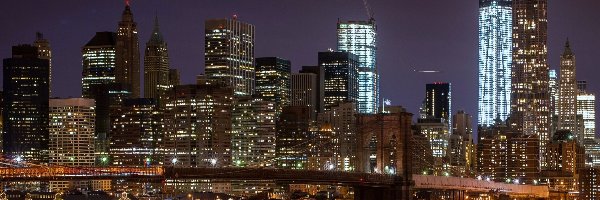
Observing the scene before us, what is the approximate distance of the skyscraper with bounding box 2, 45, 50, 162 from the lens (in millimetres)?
141250

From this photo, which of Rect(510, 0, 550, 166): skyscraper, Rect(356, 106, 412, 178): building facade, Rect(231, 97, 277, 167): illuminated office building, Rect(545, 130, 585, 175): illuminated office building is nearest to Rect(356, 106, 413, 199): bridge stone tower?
Rect(356, 106, 412, 178): building facade

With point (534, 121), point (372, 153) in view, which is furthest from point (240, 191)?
point (534, 121)

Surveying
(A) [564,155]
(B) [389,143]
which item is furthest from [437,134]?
(B) [389,143]

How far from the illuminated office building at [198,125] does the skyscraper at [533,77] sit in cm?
5170

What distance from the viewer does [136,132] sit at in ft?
485

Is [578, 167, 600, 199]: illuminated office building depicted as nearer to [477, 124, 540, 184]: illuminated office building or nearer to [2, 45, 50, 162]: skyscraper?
[477, 124, 540, 184]: illuminated office building

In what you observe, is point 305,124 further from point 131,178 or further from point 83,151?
point 131,178

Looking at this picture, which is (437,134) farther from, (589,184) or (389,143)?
(389,143)

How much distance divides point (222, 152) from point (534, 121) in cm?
5806

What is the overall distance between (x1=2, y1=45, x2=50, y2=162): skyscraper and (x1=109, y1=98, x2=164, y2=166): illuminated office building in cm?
722

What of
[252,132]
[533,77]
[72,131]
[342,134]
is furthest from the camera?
[533,77]

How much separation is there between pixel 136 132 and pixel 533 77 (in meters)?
66.7

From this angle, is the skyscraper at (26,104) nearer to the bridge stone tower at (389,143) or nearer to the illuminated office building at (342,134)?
the illuminated office building at (342,134)

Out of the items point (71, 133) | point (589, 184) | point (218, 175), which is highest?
point (71, 133)
